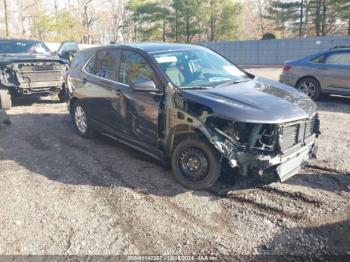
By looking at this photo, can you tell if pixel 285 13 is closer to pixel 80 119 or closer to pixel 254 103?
pixel 80 119

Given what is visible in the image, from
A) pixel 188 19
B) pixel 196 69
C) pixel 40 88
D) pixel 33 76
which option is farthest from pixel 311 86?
pixel 188 19

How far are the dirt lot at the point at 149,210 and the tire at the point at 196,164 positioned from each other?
14 centimetres

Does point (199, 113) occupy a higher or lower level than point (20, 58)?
lower

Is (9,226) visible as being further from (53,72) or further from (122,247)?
(53,72)

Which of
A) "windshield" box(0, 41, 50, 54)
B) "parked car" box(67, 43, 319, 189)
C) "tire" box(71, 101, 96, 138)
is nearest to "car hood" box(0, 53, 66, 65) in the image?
"windshield" box(0, 41, 50, 54)

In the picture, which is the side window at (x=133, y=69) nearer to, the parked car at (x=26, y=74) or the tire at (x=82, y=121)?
the tire at (x=82, y=121)

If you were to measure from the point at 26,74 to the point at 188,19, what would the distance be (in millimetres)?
36124

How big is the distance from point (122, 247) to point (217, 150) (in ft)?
4.92

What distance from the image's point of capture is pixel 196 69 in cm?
484

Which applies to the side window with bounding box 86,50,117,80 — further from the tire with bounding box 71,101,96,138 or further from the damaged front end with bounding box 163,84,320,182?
the damaged front end with bounding box 163,84,320,182

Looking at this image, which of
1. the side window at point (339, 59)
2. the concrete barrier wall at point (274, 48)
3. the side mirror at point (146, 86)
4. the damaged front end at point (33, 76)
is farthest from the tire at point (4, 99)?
the concrete barrier wall at point (274, 48)

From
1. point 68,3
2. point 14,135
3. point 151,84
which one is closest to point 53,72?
point 14,135

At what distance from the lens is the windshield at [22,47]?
1055cm

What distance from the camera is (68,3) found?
59.5m
